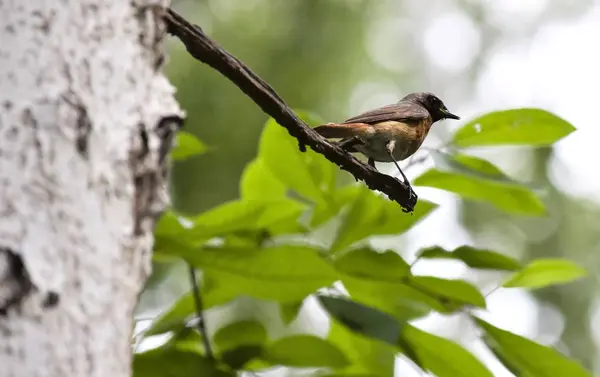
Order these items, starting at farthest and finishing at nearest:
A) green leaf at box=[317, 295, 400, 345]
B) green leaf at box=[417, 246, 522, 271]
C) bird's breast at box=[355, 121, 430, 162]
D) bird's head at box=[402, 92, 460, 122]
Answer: bird's head at box=[402, 92, 460, 122], bird's breast at box=[355, 121, 430, 162], green leaf at box=[417, 246, 522, 271], green leaf at box=[317, 295, 400, 345]

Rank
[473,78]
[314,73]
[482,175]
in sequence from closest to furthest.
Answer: [482,175] → [314,73] → [473,78]

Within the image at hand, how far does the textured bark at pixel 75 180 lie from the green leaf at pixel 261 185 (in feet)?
1.41

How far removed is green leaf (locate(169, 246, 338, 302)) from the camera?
2.86 feet

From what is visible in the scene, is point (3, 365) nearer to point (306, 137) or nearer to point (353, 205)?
point (306, 137)

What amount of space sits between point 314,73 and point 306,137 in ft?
7.08

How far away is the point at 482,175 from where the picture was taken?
87cm

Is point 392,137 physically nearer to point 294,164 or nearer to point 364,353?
point 294,164

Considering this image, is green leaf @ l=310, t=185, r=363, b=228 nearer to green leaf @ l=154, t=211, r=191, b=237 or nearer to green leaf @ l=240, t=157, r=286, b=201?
green leaf @ l=240, t=157, r=286, b=201

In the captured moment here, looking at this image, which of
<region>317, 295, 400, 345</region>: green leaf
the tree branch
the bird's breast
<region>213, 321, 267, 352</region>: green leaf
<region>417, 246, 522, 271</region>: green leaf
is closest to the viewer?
the tree branch

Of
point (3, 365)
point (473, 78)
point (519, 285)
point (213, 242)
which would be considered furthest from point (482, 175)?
point (473, 78)

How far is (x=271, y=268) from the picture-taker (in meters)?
0.89

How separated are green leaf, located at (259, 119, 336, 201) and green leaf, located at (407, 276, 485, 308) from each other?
18cm

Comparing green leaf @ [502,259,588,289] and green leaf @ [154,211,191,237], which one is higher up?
green leaf @ [154,211,191,237]

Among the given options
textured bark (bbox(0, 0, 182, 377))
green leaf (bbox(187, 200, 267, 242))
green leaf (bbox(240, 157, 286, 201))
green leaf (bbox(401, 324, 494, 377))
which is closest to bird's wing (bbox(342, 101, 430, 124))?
green leaf (bbox(240, 157, 286, 201))
